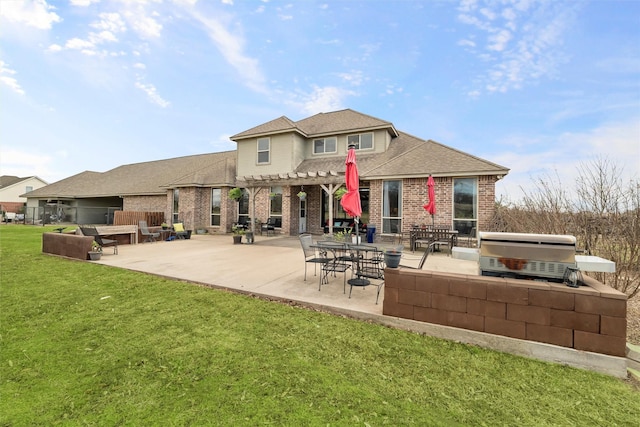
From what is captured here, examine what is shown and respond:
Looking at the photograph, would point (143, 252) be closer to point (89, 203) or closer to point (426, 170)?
point (426, 170)

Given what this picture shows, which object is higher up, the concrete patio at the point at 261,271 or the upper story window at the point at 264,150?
the upper story window at the point at 264,150

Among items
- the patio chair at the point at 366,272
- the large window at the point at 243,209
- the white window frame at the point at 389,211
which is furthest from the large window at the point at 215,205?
the patio chair at the point at 366,272

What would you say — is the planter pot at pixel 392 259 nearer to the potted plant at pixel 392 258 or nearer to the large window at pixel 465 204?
the potted plant at pixel 392 258

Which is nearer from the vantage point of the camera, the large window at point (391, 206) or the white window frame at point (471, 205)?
the white window frame at point (471, 205)

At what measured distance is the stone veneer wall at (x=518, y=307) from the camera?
9.34 ft

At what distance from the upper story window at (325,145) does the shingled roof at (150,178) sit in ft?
20.0

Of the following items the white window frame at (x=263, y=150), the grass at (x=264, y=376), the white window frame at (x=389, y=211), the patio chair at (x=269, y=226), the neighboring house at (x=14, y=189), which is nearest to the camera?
the grass at (x=264, y=376)

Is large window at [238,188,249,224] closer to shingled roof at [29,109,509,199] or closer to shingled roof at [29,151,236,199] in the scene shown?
shingled roof at [29,109,509,199]

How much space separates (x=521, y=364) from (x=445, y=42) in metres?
13.0

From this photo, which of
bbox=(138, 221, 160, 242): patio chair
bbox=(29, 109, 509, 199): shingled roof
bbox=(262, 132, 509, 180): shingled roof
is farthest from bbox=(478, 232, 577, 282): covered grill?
bbox=(138, 221, 160, 242): patio chair

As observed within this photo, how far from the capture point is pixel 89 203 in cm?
2936

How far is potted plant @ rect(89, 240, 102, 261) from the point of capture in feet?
26.8

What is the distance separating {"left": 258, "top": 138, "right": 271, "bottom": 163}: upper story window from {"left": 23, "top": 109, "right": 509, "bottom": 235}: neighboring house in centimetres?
6

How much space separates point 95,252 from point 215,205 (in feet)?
30.6
